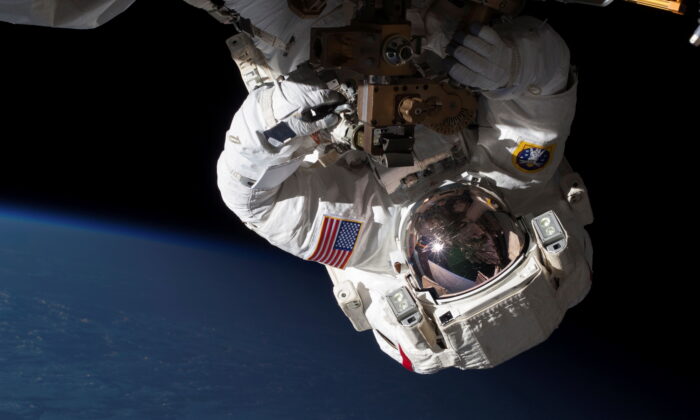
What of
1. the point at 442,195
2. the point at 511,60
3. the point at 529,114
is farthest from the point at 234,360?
the point at 511,60

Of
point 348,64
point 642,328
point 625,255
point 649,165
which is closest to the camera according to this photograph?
point 348,64

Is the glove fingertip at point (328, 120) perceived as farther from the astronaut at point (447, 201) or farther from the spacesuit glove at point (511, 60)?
the spacesuit glove at point (511, 60)

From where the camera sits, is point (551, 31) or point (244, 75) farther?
point (244, 75)

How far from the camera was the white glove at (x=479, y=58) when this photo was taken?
5.89 ft

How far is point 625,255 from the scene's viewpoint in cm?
369

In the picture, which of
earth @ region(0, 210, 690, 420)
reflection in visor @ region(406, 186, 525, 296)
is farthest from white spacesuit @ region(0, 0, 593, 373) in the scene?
earth @ region(0, 210, 690, 420)

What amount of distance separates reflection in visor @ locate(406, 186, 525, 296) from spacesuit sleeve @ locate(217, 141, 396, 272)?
0.26 meters

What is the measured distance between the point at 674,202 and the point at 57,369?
4603mm

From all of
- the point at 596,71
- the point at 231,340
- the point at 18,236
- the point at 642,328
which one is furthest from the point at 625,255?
the point at 18,236

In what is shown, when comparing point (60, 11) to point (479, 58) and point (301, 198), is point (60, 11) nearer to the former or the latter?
point (301, 198)

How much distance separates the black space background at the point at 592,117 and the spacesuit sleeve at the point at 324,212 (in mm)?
1131

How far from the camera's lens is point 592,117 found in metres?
→ 3.20

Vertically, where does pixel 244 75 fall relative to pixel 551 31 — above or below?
below

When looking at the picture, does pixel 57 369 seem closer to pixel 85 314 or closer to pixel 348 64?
pixel 85 314
